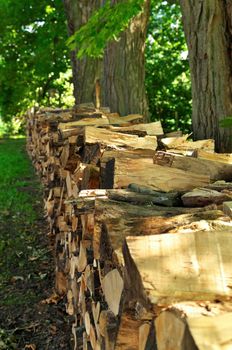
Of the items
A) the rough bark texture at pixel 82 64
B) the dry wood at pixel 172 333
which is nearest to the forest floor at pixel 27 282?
the rough bark texture at pixel 82 64

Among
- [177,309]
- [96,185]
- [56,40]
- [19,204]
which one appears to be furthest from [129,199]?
[56,40]

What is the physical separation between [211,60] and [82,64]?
4886 millimetres

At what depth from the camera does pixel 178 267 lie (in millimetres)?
1295

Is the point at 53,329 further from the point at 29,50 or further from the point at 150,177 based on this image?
the point at 29,50

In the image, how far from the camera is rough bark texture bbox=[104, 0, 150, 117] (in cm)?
614

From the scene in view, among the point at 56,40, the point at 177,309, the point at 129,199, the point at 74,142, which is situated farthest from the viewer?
the point at 56,40

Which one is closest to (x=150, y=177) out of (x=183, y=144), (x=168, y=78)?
(x=183, y=144)

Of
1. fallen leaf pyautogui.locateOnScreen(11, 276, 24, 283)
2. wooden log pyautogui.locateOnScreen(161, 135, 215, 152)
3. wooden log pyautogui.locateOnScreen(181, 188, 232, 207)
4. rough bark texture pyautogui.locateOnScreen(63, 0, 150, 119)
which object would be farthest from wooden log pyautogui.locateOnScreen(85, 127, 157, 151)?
rough bark texture pyautogui.locateOnScreen(63, 0, 150, 119)

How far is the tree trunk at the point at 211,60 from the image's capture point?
405 centimetres

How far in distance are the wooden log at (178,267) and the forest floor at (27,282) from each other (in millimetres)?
2642

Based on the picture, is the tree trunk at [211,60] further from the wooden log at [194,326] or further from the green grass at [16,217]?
the wooden log at [194,326]

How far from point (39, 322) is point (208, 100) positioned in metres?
2.26

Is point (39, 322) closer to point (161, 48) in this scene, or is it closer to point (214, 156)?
point (214, 156)

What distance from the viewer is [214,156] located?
298 centimetres
